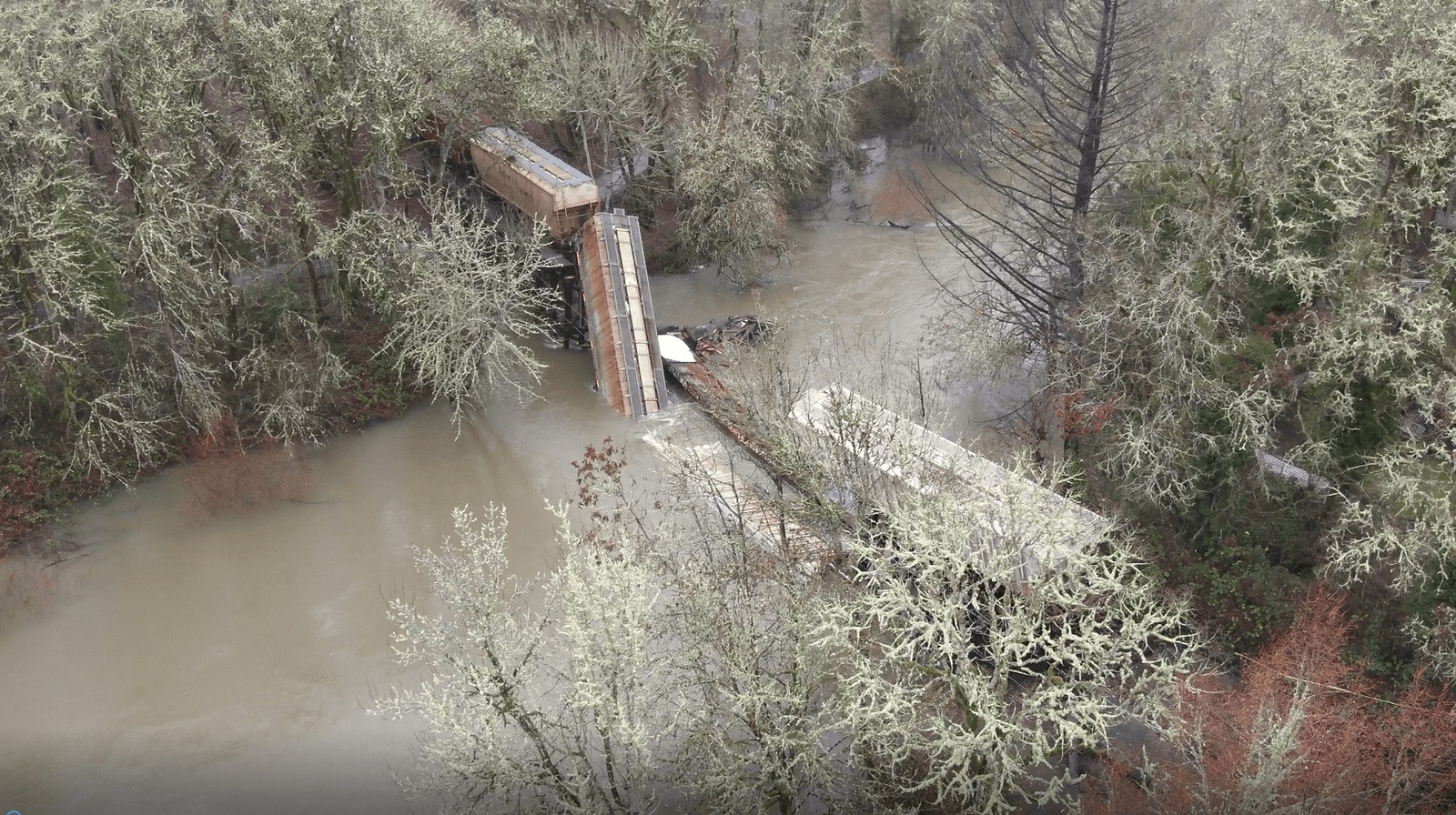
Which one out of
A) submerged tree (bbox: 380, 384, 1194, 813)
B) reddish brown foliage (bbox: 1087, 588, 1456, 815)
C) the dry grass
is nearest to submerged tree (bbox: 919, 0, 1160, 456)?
reddish brown foliage (bbox: 1087, 588, 1456, 815)

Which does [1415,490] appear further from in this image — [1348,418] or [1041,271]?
[1041,271]

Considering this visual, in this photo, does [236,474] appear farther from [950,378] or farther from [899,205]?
[899,205]

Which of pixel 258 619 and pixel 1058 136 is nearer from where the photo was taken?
pixel 258 619

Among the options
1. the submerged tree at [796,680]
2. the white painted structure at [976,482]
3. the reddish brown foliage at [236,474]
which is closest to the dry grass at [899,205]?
the white painted structure at [976,482]

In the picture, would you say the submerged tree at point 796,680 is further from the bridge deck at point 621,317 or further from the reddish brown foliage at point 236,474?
the reddish brown foliage at point 236,474

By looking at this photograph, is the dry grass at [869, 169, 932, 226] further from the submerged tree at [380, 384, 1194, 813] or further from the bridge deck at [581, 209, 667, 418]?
the submerged tree at [380, 384, 1194, 813]

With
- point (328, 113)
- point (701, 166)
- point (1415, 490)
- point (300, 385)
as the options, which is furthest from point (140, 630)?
point (1415, 490)

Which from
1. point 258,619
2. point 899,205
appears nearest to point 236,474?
point 258,619
